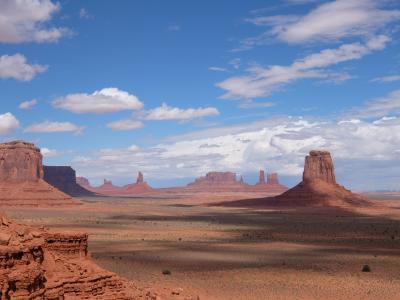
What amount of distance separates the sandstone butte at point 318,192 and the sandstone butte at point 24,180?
2063 inches

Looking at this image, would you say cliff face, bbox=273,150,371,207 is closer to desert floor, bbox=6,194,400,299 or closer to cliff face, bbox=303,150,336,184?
cliff face, bbox=303,150,336,184

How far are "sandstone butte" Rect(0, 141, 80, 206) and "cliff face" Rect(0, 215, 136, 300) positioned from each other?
9813 centimetres

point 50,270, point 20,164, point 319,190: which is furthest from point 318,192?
point 50,270

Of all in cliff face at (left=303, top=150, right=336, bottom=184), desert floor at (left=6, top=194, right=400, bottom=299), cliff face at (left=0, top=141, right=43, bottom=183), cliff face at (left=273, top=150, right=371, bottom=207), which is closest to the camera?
desert floor at (left=6, top=194, right=400, bottom=299)

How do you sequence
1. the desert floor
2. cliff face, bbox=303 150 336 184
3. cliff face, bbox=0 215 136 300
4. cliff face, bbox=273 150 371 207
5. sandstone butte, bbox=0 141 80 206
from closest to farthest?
cliff face, bbox=0 215 136 300, the desert floor, sandstone butte, bbox=0 141 80 206, cliff face, bbox=273 150 371 207, cliff face, bbox=303 150 336 184

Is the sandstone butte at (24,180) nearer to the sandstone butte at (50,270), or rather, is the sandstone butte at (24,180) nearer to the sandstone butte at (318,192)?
the sandstone butte at (318,192)

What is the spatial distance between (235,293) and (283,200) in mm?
108507

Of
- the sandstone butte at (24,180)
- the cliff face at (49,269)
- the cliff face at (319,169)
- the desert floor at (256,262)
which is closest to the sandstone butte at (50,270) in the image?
the cliff face at (49,269)

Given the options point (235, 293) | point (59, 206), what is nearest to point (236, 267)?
point (235, 293)

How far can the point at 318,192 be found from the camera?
13012cm

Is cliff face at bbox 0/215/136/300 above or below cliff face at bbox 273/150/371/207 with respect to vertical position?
below

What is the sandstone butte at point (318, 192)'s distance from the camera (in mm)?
125375

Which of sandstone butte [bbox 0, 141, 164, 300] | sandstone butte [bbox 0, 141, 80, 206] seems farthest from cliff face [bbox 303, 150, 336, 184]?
sandstone butte [bbox 0, 141, 164, 300]

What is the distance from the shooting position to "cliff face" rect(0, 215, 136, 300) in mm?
12602
